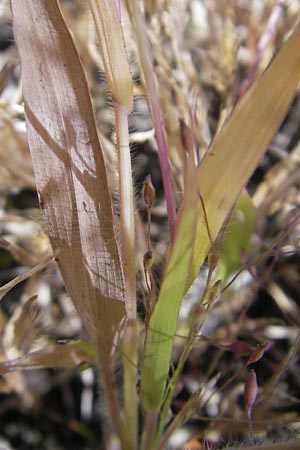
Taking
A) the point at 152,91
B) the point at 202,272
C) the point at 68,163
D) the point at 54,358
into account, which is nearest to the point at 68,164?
the point at 68,163

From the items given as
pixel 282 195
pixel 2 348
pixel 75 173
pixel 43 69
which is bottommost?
pixel 2 348

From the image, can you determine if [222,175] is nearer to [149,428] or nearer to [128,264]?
[128,264]

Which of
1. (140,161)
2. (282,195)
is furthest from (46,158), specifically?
(140,161)

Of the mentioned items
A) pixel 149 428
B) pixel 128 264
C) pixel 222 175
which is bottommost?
pixel 149 428

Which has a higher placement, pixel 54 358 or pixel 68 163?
pixel 68 163

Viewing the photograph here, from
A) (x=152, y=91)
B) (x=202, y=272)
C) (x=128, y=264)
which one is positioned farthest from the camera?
(x=202, y=272)

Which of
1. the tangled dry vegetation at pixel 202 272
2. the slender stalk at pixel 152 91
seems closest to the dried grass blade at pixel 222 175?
the slender stalk at pixel 152 91

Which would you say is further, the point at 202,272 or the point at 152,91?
the point at 202,272

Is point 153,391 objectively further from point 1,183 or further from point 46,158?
point 1,183
